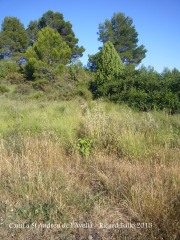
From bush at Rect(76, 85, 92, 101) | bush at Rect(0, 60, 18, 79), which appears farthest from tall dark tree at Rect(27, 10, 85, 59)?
bush at Rect(76, 85, 92, 101)

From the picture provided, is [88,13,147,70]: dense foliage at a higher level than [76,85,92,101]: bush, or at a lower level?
higher

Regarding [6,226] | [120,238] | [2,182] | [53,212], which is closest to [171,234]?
[120,238]

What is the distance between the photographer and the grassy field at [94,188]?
2.46 metres

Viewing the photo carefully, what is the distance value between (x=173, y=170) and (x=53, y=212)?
5.31 feet

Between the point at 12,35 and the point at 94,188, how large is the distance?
3184 cm

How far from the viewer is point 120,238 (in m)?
2.34

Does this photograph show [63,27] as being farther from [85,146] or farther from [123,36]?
[85,146]

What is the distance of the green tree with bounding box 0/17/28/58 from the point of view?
30.8 metres

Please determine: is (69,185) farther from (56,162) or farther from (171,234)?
(171,234)

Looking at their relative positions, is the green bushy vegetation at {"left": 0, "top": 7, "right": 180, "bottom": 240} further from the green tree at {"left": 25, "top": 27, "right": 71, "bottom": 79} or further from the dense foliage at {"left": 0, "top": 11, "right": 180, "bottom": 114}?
the green tree at {"left": 25, "top": 27, "right": 71, "bottom": 79}

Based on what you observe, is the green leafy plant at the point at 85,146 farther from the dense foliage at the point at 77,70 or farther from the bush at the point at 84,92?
the bush at the point at 84,92

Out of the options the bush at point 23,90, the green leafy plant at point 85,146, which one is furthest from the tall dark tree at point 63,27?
the green leafy plant at point 85,146

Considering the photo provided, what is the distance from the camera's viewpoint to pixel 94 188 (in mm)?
3240

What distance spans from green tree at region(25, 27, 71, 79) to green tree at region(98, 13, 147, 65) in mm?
9842
